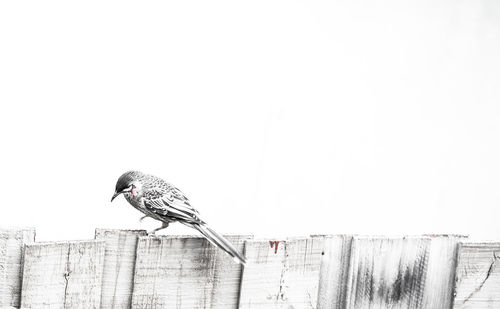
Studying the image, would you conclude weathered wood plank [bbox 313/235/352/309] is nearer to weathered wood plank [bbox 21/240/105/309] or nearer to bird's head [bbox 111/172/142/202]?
weathered wood plank [bbox 21/240/105/309]

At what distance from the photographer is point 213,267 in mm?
2551

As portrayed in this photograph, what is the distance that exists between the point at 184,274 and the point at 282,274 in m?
0.37

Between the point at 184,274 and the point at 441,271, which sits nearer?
the point at 184,274

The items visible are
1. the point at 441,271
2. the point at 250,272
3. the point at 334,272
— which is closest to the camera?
the point at 250,272

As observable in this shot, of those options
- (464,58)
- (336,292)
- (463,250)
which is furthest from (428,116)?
(336,292)

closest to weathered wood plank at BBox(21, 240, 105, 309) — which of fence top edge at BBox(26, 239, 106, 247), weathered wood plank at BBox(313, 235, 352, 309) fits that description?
fence top edge at BBox(26, 239, 106, 247)

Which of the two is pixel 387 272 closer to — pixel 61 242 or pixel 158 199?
pixel 158 199

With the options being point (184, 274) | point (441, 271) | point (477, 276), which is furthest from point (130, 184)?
point (477, 276)

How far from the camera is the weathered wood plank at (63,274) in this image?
225 centimetres

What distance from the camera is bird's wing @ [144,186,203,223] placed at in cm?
294

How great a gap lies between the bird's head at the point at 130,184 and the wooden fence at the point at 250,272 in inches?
30.6

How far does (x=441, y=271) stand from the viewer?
2875mm

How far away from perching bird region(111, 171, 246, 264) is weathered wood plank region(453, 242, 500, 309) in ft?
3.44

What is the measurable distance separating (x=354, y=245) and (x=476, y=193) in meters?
2.69
